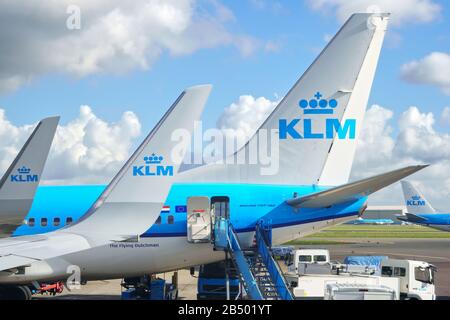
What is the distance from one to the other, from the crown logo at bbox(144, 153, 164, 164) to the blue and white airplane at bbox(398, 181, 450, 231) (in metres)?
66.0

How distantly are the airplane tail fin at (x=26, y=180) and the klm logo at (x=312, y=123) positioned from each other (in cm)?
1307

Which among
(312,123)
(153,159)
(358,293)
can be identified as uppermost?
(312,123)

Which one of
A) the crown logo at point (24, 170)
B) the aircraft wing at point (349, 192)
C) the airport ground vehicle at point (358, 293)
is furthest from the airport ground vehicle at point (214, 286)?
the crown logo at point (24, 170)

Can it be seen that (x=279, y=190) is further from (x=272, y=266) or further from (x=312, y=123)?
(x=272, y=266)

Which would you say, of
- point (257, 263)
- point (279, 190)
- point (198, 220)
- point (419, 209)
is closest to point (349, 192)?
point (279, 190)

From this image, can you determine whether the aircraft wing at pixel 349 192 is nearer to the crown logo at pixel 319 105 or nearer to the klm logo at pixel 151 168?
the crown logo at pixel 319 105

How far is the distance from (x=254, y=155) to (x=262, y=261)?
489cm

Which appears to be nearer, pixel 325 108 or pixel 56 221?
pixel 56 221

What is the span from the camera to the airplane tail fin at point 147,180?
1359 cm

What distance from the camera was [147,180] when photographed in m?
13.8

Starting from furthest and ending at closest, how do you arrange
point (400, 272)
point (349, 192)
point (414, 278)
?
point (400, 272) < point (414, 278) < point (349, 192)

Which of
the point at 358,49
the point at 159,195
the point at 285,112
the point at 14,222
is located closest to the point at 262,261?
the point at 285,112

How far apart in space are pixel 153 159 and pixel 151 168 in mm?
231

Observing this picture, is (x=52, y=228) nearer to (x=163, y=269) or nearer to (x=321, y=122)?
(x=163, y=269)
